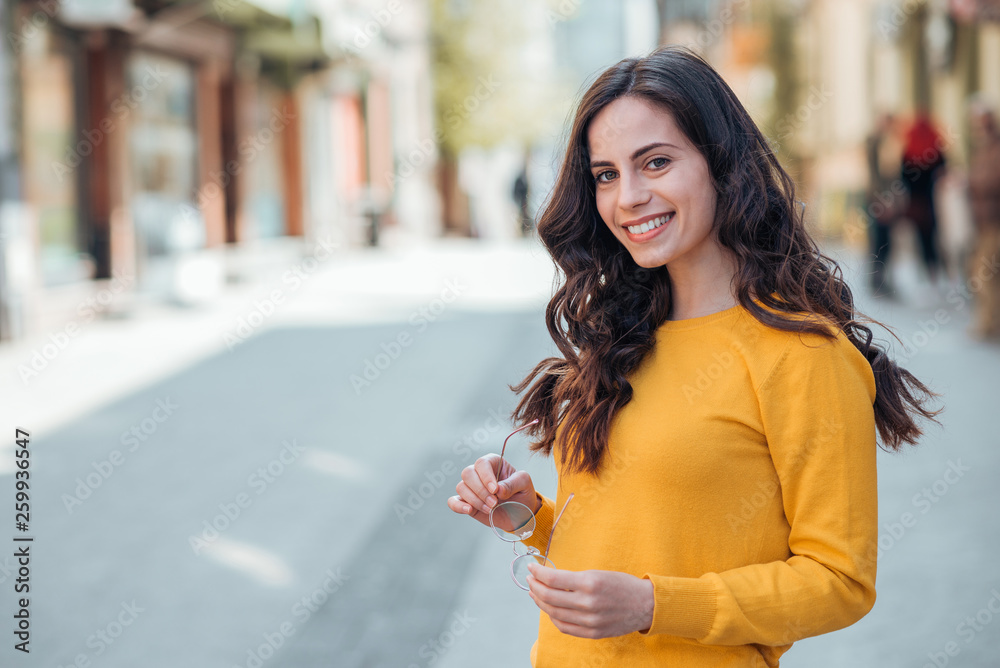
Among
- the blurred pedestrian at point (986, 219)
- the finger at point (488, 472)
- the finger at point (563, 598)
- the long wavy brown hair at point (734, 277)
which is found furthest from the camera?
the blurred pedestrian at point (986, 219)

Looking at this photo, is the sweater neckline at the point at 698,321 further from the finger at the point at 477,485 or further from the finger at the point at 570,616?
the finger at the point at 570,616

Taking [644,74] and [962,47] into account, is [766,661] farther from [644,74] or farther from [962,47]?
[962,47]

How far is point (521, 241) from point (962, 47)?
15.2m

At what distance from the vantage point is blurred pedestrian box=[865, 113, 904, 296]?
12.0m

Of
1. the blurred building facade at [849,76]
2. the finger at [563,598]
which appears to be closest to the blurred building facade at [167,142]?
the blurred building facade at [849,76]

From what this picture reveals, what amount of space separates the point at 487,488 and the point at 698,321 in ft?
1.50

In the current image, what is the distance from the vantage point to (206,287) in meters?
13.6

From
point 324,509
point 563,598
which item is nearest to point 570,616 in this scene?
point 563,598

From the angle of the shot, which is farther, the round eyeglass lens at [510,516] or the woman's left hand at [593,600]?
the round eyeglass lens at [510,516]

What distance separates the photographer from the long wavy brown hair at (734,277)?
158 centimetres

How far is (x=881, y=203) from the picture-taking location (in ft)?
39.7

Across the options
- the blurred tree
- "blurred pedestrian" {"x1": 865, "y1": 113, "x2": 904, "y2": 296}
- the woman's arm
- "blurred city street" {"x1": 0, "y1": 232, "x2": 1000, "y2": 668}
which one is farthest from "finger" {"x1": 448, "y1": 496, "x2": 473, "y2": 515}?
the blurred tree

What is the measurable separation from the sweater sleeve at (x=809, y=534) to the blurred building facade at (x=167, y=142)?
9.75m

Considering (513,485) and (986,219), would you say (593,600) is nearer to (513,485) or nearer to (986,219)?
(513,485)
